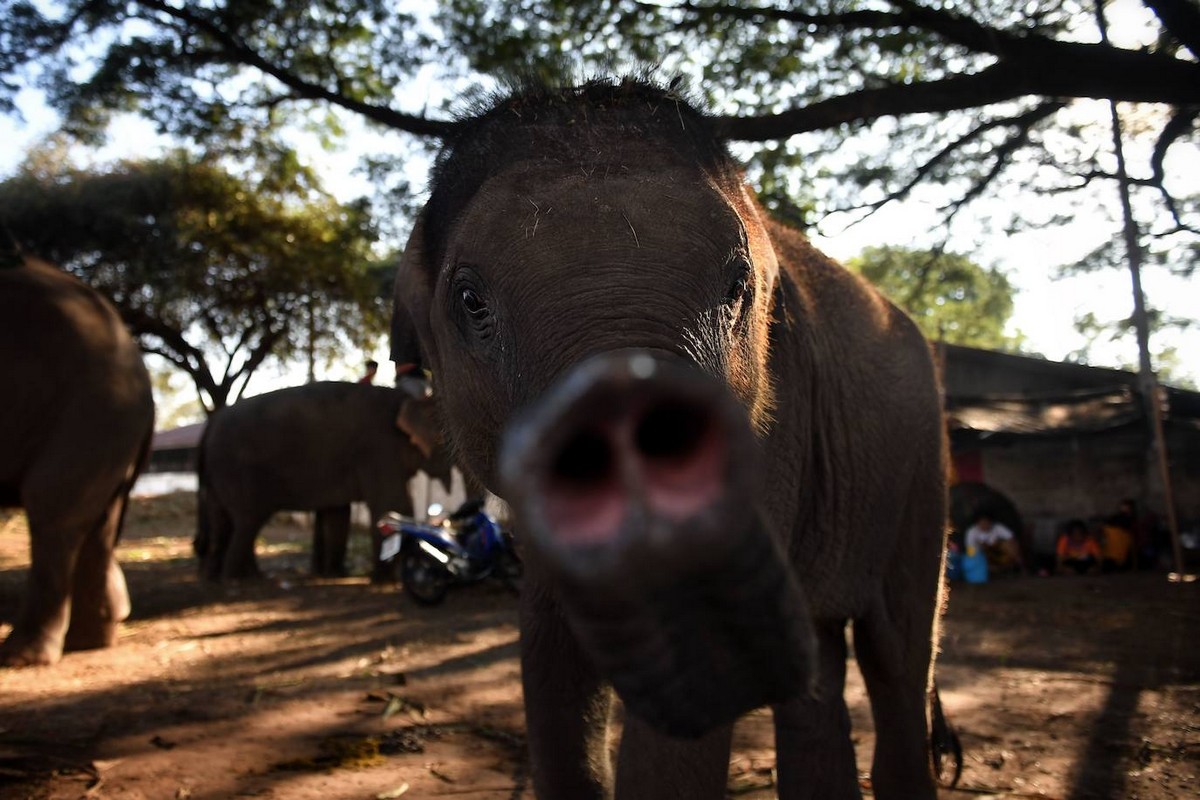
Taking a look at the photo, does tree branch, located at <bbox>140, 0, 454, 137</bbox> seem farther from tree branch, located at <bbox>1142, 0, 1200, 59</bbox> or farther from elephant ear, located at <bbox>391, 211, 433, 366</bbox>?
tree branch, located at <bbox>1142, 0, 1200, 59</bbox>

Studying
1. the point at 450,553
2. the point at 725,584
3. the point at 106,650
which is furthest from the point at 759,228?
the point at 450,553

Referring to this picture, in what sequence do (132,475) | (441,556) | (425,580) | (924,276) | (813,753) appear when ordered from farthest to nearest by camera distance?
(924,276), (425,580), (441,556), (132,475), (813,753)

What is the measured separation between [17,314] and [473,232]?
5382mm

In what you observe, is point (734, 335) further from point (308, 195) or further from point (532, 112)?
point (308, 195)

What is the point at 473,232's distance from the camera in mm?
2184

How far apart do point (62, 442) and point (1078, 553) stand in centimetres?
1189

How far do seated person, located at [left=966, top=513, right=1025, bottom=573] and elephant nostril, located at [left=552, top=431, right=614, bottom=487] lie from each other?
12432 mm

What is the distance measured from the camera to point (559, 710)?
2887 mm

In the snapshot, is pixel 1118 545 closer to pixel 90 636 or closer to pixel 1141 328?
pixel 1141 328

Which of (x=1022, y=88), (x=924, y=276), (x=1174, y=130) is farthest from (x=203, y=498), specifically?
(x=1174, y=130)

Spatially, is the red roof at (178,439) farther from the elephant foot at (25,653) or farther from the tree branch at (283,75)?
the elephant foot at (25,653)

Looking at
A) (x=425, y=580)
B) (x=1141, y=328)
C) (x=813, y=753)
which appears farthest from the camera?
(x=1141, y=328)

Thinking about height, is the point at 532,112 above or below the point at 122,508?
above

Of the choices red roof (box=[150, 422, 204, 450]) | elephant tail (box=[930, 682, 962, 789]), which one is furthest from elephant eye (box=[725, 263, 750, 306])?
red roof (box=[150, 422, 204, 450])
